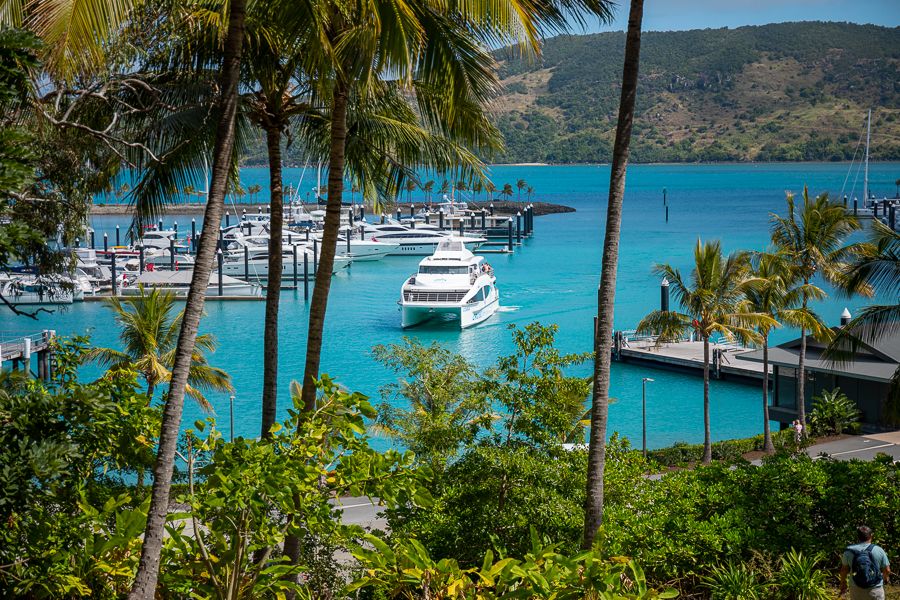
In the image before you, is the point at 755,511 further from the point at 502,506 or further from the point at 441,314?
the point at 441,314

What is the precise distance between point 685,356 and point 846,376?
60.8 feet

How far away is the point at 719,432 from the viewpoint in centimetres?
4062

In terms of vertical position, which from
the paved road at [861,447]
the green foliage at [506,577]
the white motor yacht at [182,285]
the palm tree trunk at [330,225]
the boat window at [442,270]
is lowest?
the paved road at [861,447]

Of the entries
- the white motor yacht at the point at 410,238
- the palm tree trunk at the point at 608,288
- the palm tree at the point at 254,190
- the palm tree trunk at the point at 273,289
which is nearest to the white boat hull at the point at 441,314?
the white motor yacht at the point at 410,238

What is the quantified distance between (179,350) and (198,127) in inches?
174

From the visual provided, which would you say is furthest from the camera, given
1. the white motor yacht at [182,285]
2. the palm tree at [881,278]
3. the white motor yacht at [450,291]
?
the white motor yacht at [182,285]

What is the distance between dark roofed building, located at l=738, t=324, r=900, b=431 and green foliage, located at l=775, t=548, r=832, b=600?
18.2 meters

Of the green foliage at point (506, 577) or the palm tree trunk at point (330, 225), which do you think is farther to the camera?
the palm tree trunk at point (330, 225)

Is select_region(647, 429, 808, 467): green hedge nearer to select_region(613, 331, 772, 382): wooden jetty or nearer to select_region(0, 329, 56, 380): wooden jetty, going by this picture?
select_region(613, 331, 772, 382): wooden jetty

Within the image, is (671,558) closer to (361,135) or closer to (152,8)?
(361,135)

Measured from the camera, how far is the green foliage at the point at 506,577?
28.2 ft

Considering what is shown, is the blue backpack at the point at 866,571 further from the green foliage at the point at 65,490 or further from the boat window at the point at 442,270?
the boat window at the point at 442,270

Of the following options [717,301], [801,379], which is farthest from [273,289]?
[801,379]

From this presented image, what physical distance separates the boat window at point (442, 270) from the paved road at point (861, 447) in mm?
36563
